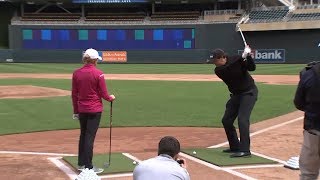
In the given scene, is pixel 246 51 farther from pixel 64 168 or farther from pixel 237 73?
pixel 64 168

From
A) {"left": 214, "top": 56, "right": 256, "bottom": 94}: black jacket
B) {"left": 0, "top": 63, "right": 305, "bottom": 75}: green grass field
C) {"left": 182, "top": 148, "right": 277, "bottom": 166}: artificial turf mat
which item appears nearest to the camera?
{"left": 182, "top": 148, "right": 277, "bottom": 166}: artificial turf mat

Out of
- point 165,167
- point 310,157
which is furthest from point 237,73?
point 165,167

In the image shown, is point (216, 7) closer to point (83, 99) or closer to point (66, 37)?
point (66, 37)

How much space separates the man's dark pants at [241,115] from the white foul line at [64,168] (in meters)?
→ 2.90

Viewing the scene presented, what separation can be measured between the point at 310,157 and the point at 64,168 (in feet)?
13.1

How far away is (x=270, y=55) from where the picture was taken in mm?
52312

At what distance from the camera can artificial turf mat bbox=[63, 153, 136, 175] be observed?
736 cm

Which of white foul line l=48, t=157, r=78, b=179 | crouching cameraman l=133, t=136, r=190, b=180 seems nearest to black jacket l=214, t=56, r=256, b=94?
white foul line l=48, t=157, r=78, b=179

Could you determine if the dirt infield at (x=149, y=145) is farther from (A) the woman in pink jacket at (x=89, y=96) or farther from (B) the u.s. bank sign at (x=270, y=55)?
(B) the u.s. bank sign at (x=270, y=55)

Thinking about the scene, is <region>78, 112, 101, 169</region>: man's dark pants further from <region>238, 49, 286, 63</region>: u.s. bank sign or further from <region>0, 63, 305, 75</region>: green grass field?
<region>238, 49, 286, 63</region>: u.s. bank sign

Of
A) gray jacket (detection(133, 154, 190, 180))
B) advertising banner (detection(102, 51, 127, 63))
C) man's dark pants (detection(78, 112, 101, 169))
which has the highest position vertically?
gray jacket (detection(133, 154, 190, 180))

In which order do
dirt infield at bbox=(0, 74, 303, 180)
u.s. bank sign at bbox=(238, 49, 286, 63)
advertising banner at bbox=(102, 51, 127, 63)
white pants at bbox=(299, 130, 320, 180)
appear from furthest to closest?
advertising banner at bbox=(102, 51, 127, 63) → u.s. bank sign at bbox=(238, 49, 286, 63) → dirt infield at bbox=(0, 74, 303, 180) → white pants at bbox=(299, 130, 320, 180)

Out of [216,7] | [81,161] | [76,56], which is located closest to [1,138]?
[81,161]

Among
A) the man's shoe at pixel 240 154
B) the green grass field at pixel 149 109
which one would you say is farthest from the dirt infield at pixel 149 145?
the green grass field at pixel 149 109
